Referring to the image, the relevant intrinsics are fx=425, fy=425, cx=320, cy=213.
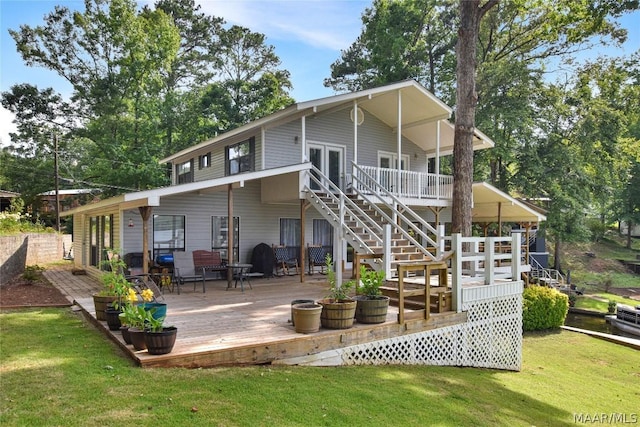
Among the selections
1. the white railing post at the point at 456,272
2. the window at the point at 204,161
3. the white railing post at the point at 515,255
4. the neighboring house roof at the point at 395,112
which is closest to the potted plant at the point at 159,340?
the white railing post at the point at 456,272

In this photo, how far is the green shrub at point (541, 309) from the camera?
12.4 m

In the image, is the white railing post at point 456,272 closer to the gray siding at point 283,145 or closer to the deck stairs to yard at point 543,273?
the gray siding at point 283,145

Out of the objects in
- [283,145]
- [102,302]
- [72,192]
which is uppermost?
[283,145]

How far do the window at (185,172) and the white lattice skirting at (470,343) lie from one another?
1299cm

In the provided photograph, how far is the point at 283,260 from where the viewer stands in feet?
43.8

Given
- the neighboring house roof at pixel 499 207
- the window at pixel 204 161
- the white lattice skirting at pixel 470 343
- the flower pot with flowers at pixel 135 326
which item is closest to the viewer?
the flower pot with flowers at pixel 135 326

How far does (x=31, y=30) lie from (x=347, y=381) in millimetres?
26653

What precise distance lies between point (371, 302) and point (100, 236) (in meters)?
9.78

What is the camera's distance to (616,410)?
6363 millimetres

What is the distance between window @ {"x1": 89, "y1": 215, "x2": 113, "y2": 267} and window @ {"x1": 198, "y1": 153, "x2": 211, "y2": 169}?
170 inches

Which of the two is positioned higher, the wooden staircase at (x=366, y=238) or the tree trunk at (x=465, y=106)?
the tree trunk at (x=465, y=106)

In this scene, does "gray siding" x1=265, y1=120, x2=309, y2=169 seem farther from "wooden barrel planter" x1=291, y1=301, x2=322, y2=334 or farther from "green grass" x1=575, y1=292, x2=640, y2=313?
"green grass" x1=575, y1=292, x2=640, y2=313

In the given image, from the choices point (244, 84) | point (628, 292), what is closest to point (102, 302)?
point (244, 84)

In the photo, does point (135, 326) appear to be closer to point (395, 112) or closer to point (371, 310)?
point (371, 310)
